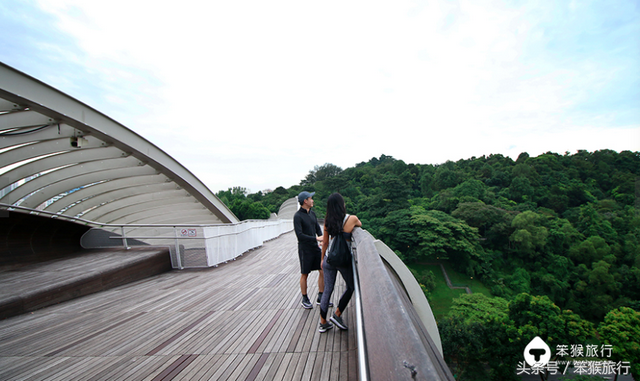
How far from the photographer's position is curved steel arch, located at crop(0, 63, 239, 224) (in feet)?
23.8

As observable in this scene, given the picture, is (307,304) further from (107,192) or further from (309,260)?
(107,192)

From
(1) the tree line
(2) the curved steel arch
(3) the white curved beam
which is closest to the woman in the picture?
(2) the curved steel arch

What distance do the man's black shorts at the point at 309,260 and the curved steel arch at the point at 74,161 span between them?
784 centimetres

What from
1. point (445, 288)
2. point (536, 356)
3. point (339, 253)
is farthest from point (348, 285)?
point (445, 288)

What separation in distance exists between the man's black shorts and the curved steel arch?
25.7 feet

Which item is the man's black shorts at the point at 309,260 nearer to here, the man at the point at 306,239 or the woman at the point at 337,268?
the man at the point at 306,239

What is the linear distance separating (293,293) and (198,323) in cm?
164

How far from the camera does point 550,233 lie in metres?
43.9

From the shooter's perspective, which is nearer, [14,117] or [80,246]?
[14,117]

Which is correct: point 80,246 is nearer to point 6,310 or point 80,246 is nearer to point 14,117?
point 14,117

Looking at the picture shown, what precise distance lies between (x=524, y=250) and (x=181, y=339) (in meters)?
51.0

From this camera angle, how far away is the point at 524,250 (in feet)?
138

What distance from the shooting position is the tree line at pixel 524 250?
21094mm

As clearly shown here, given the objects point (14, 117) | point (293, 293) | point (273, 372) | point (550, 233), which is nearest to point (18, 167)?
point (14, 117)
